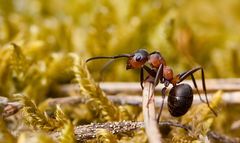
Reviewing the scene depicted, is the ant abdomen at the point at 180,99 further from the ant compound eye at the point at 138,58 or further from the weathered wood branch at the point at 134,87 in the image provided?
the weathered wood branch at the point at 134,87

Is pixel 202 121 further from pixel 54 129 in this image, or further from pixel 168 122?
pixel 54 129

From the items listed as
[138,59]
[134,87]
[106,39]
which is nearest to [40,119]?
[138,59]

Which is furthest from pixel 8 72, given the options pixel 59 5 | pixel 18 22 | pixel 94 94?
pixel 59 5

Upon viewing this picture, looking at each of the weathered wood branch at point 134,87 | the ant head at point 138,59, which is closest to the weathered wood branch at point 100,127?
the ant head at point 138,59

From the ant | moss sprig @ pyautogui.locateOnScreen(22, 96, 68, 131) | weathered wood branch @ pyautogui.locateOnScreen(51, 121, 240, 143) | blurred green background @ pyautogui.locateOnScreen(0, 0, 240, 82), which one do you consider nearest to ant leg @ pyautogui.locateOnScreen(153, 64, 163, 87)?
the ant

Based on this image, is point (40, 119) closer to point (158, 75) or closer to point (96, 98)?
point (96, 98)

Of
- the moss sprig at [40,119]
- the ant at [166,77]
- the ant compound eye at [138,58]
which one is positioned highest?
the ant compound eye at [138,58]

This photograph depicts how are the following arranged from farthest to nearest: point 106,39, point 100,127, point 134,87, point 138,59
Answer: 1. point 106,39
2. point 134,87
3. point 138,59
4. point 100,127

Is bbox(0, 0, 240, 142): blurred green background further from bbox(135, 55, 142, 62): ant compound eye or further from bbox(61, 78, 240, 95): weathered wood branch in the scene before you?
bbox(135, 55, 142, 62): ant compound eye

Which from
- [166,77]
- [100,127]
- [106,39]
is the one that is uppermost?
[106,39]
